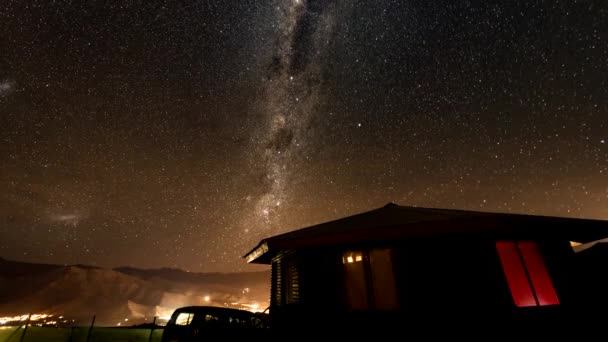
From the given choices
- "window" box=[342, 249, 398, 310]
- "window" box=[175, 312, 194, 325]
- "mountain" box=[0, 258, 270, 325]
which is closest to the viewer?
"window" box=[342, 249, 398, 310]

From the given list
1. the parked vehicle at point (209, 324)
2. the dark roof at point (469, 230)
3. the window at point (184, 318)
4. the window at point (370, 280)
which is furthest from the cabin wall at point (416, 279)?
the window at point (184, 318)

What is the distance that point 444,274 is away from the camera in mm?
6836

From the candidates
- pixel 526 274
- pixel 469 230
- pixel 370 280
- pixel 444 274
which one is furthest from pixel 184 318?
pixel 526 274

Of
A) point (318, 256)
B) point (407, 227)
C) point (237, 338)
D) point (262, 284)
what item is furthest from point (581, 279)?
point (262, 284)

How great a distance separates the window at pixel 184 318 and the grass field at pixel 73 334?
6333mm

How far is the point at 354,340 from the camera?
6.77 m

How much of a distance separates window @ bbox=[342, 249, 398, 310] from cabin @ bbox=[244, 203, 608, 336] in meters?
0.02

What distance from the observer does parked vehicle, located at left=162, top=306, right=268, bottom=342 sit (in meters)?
6.97

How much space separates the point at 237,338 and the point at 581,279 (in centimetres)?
864

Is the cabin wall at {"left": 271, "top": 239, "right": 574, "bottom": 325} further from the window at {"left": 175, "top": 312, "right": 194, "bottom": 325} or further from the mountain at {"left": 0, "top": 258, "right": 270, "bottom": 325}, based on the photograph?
the mountain at {"left": 0, "top": 258, "right": 270, "bottom": 325}

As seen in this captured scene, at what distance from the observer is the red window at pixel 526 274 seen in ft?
23.1

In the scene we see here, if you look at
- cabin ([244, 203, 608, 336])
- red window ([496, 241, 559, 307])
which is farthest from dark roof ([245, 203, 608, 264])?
red window ([496, 241, 559, 307])

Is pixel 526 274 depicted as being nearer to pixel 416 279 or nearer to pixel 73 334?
pixel 416 279

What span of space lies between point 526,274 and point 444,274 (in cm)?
228
